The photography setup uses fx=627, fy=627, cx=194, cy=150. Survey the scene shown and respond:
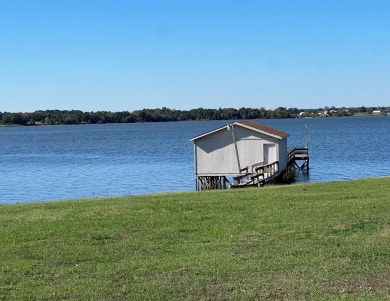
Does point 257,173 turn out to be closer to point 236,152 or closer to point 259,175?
point 259,175

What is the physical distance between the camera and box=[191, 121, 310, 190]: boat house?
134 ft

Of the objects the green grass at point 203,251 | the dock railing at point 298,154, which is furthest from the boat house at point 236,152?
the green grass at point 203,251

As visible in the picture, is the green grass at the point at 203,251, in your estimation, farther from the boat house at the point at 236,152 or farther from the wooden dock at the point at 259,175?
the boat house at the point at 236,152

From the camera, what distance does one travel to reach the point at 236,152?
40.9 meters

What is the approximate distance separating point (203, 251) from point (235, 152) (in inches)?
1213

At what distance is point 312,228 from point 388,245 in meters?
2.08

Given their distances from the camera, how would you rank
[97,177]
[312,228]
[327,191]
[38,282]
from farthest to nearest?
[97,177] < [327,191] < [312,228] < [38,282]

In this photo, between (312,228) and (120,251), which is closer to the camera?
(120,251)

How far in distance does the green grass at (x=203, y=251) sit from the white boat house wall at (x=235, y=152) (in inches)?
934

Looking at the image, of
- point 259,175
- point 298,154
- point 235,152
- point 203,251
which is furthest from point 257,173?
point 203,251

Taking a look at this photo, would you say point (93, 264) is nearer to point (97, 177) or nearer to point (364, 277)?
point (364, 277)

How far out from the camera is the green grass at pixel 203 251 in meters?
8.20

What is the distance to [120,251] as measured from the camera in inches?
429

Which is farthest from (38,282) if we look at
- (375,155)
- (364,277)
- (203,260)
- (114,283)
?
(375,155)
